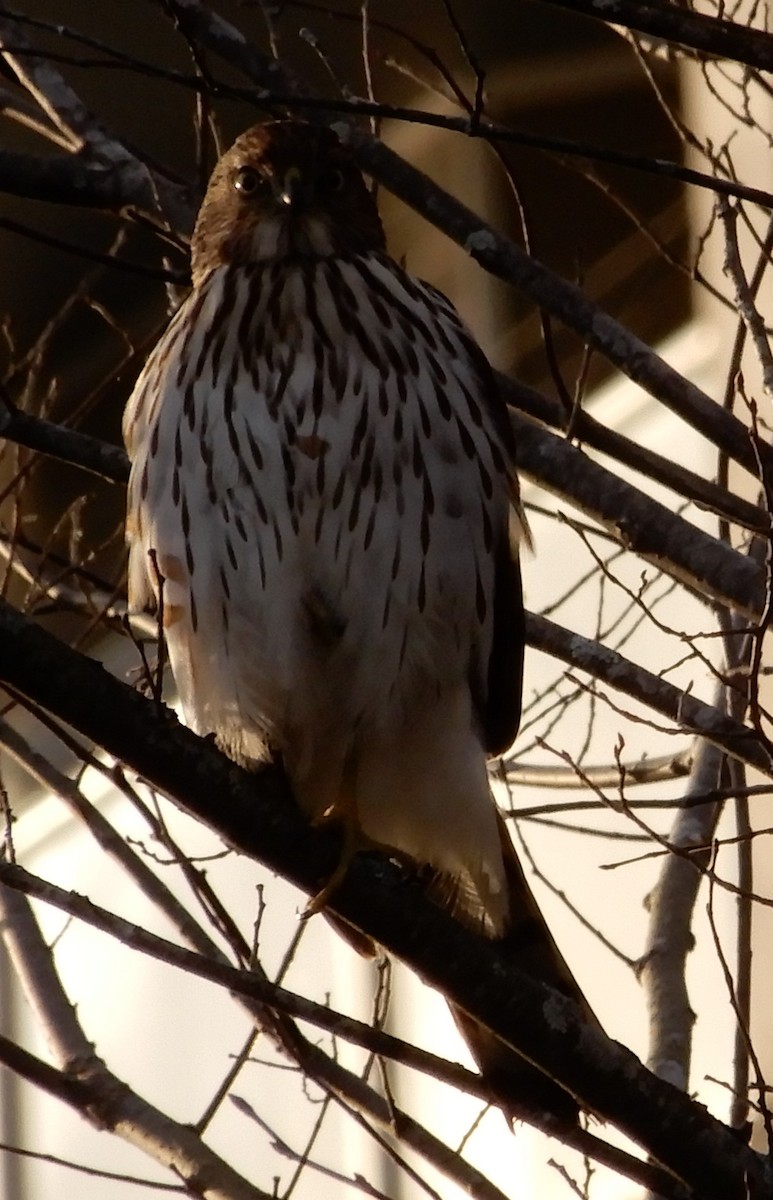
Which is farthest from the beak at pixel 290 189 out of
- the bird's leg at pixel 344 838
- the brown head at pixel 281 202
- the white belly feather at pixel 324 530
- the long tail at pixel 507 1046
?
the long tail at pixel 507 1046

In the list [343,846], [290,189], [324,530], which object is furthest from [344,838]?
[290,189]

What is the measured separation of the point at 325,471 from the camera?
2906 millimetres

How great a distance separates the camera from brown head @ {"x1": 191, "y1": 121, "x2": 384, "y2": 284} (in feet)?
10.9

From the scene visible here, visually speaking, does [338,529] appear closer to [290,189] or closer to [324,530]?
[324,530]

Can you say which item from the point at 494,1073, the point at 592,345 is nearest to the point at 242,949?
the point at 494,1073

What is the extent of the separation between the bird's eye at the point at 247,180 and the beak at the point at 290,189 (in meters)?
0.05

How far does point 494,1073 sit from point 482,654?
2.30 ft

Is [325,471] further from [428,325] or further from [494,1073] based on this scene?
[494,1073]

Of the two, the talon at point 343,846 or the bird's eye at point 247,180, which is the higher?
the bird's eye at point 247,180

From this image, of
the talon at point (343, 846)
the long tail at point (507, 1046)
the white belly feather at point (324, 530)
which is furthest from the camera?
the white belly feather at point (324, 530)

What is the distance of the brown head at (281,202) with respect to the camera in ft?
10.9

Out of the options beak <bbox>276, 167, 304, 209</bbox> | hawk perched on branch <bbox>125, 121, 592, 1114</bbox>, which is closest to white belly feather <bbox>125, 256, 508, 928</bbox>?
hawk perched on branch <bbox>125, 121, 592, 1114</bbox>

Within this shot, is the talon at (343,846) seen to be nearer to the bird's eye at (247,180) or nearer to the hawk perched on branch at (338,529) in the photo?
the hawk perched on branch at (338,529)

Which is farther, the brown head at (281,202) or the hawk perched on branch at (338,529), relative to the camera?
the brown head at (281,202)
